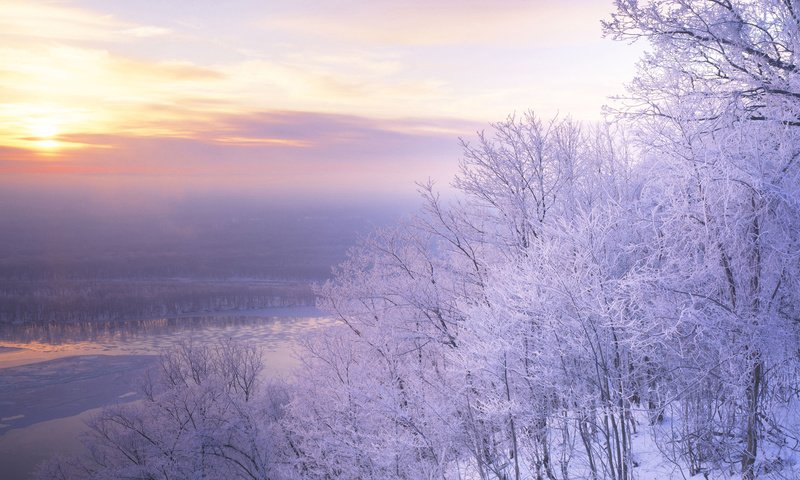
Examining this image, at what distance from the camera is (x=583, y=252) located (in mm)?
8844

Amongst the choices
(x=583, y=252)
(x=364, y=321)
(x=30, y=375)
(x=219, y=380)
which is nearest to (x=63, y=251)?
(x=30, y=375)

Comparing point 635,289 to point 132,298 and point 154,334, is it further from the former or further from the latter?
point 132,298

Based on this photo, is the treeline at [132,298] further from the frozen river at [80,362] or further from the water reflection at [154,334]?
the frozen river at [80,362]

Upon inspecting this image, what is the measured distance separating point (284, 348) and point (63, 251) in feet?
460

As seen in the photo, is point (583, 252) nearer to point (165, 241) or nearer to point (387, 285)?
point (387, 285)

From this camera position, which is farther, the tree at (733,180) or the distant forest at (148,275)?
Answer: the distant forest at (148,275)

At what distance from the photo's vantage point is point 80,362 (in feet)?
174

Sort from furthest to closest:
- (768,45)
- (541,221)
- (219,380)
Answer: (219,380) → (541,221) → (768,45)

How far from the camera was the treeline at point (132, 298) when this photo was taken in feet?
283

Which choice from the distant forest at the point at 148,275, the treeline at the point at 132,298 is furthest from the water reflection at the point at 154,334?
the distant forest at the point at 148,275

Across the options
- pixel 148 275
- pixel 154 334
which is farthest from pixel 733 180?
pixel 148 275

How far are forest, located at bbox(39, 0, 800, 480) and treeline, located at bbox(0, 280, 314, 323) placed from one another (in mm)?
76642

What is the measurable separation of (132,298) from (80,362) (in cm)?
4747

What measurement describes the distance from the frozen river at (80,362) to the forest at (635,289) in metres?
16.2
